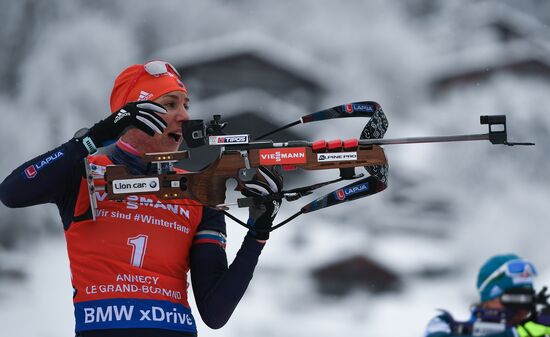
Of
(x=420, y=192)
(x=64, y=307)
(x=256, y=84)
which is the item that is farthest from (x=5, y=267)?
(x=420, y=192)

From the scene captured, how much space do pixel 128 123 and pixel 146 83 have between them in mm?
350

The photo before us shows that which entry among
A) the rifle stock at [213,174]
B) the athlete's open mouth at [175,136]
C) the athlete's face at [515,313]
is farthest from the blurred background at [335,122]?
the rifle stock at [213,174]

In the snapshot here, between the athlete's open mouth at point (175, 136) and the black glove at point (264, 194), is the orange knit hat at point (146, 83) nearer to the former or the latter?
the athlete's open mouth at point (175, 136)

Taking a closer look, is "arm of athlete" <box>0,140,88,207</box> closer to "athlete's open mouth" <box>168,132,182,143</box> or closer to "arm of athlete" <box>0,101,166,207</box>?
"arm of athlete" <box>0,101,166,207</box>

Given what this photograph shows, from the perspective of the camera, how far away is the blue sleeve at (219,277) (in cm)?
263

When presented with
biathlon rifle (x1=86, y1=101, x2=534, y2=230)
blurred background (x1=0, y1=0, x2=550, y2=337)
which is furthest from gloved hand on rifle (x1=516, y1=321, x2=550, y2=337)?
biathlon rifle (x1=86, y1=101, x2=534, y2=230)

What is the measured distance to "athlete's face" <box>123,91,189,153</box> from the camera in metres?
2.66

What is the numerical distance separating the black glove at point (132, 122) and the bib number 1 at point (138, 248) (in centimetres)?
26

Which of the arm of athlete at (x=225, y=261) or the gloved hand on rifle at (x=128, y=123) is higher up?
the gloved hand on rifle at (x=128, y=123)

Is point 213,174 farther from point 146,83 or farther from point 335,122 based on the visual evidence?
point 335,122

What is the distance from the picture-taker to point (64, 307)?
5.56 meters

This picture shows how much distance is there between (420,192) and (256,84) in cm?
124

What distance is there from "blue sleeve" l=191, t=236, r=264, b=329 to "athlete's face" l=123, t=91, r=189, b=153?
0.94ft

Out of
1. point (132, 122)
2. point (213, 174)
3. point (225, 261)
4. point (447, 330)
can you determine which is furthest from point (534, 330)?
point (132, 122)
